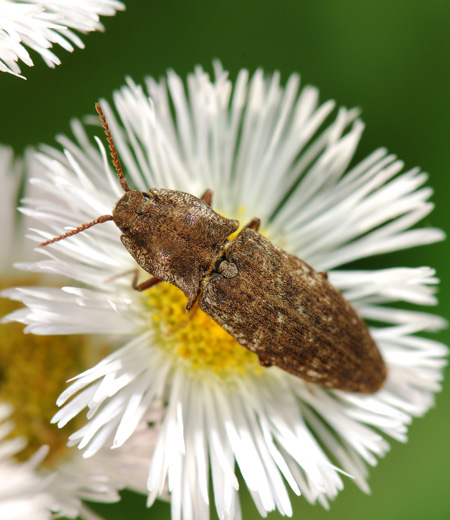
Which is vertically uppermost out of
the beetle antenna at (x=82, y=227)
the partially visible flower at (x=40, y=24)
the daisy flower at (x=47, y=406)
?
the partially visible flower at (x=40, y=24)

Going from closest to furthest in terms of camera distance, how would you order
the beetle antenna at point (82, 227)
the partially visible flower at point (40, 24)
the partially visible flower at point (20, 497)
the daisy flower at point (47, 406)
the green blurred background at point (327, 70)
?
the partially visible flower at point (20, 497) < the partially visible flower at point (40, 24) < the beetle antenna at point (82, 227) < the daisy flower at point (47, 406) < the green blurred background at point (327, 70)

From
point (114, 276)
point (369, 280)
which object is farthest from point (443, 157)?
point (114, 276)

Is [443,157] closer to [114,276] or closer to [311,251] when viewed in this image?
[311,251]

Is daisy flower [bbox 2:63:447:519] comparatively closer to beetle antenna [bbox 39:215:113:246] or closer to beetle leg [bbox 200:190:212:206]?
beetle antenna [bbox 39:215:113:246]

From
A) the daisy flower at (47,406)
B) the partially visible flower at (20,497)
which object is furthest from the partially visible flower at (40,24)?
the partially visible flower at (20,497)

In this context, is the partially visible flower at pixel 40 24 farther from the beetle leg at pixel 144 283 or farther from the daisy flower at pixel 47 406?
the beetle leg at pixel 144 283

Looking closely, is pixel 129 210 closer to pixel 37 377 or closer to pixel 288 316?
pixel 288 316

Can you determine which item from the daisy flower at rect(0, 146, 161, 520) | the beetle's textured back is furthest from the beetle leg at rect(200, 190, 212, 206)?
the daisy flower at rect(0, 146, 161, 520)
